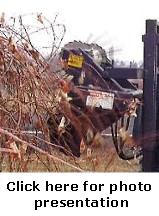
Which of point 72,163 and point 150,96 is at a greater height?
point 150,96

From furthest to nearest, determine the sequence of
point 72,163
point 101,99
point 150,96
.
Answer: point 101,99 → point 150,96 → point 72,163

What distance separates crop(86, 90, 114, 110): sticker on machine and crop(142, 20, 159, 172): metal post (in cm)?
56

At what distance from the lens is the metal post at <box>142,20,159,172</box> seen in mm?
3342

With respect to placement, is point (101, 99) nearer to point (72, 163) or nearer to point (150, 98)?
point (150, 98)

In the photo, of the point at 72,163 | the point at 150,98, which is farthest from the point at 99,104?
the point at 72,163

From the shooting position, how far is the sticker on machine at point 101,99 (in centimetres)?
396

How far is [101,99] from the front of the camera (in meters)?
4.04

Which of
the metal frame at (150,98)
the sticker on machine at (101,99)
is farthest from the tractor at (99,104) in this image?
the metal frame at (150,98)

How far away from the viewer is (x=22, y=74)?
2.51m

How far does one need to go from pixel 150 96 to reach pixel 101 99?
728mm

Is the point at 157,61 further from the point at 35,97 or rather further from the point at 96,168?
the point at 35,97

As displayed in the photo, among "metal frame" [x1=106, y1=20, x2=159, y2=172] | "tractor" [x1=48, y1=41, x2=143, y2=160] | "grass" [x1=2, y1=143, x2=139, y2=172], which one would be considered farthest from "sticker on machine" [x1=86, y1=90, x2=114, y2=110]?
"metal frame" [x1=106, y1=20, x2=159, y2=172]
